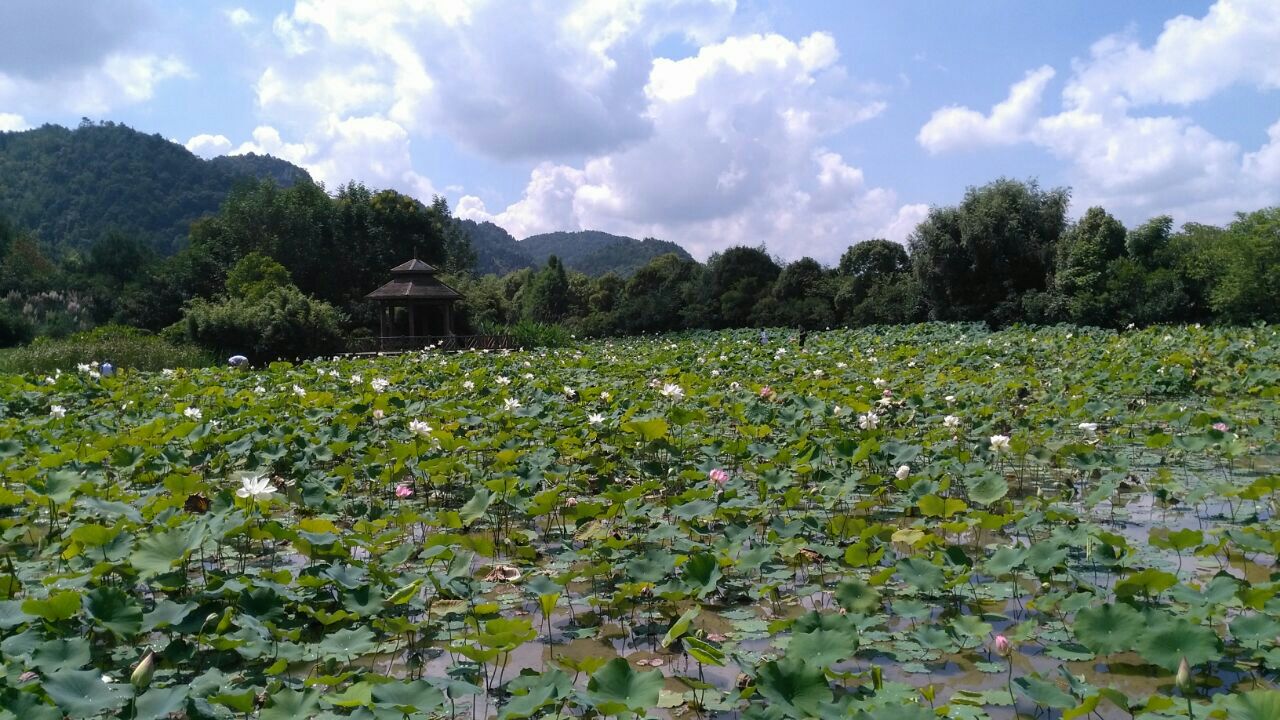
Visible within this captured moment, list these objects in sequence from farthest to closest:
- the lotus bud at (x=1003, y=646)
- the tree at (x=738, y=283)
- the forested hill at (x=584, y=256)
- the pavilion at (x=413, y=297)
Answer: the forested hill at (x=584, y=256)
the tree at (x=738, y=283)
the pavilion at (x=413, y=297)
the lotus bud at (x=1003, y=646)

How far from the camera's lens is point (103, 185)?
2493 inches

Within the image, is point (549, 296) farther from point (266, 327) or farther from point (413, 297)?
point (266, 327)

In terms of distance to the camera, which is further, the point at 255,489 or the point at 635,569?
the point at 255,489

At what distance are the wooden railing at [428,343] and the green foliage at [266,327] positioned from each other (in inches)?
89.3

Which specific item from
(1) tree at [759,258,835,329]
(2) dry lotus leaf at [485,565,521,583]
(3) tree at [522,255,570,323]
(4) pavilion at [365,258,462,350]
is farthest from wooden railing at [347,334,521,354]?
(3) tree at [522,255,570,323]

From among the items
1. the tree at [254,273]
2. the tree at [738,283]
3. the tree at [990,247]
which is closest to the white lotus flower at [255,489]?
the tree at [990,247]

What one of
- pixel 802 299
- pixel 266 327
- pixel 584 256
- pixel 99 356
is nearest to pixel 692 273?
pixel 802 299

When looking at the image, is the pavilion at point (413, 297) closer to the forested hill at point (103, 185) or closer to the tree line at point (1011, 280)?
the tree line at point (1011, 280)

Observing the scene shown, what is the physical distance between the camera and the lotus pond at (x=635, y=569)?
193cm

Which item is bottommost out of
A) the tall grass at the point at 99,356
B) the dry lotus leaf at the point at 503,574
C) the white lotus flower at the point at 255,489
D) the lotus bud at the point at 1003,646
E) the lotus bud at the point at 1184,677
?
the dry lotus leaf at the point at 503,574

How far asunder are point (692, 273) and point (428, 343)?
99.7 ft

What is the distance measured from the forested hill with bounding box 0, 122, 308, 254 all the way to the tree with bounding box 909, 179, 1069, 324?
48.9 meters

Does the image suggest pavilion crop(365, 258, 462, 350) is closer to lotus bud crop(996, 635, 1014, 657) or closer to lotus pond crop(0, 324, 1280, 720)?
lotus pond crop(0, 324, 1280, 720)

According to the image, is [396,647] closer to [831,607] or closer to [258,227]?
[831,607]
